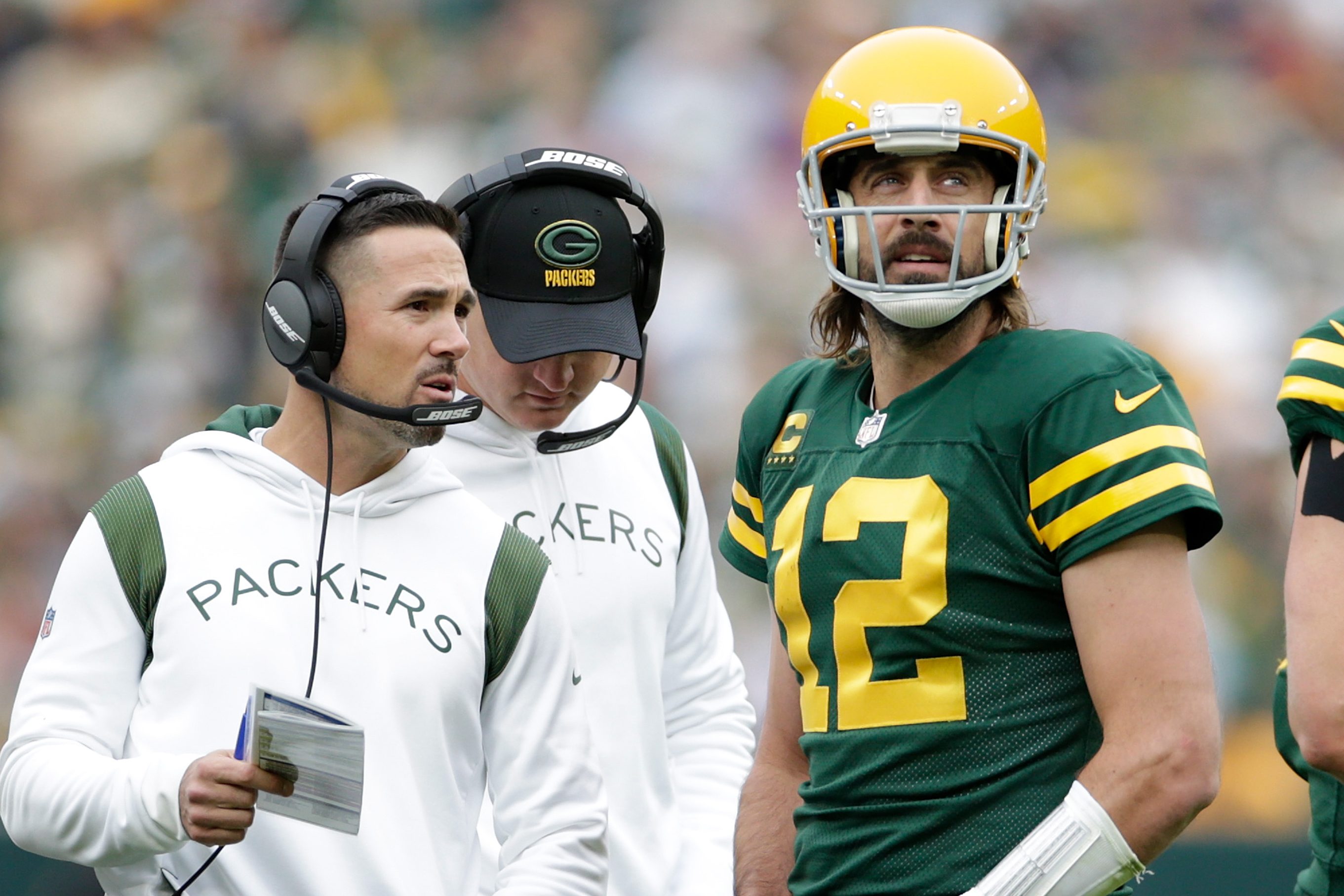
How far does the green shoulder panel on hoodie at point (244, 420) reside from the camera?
291cm

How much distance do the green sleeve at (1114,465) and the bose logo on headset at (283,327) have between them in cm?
115

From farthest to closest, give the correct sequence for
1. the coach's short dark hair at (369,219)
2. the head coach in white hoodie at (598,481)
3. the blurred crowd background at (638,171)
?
the blurred crowd background at (638,171)
the head coach in white hoodie at (598,481)
the coach's short dark hair at (369,219)

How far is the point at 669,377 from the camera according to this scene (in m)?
7.63

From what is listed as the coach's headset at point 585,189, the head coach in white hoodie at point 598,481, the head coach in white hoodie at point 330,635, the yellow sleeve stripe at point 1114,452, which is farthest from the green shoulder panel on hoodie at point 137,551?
the yellow sleeve stripe at point 1114,452

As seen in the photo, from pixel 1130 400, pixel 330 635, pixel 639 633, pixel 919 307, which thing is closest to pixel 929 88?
pixel 919 307

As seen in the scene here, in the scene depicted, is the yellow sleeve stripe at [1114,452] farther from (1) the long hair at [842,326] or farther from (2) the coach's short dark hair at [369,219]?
(2) the coach's short dark hair at [369,219]

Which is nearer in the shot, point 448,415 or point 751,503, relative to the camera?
point 448,415

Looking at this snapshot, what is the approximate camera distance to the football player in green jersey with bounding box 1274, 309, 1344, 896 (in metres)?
2.63

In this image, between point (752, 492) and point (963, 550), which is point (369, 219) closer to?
point (752, 492)

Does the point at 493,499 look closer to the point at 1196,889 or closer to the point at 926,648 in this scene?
the point at 926,648

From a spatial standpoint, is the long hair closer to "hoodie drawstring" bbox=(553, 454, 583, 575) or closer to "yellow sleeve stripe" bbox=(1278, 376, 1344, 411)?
"yellow sleeve stripe" bbox=(1278, 376, 1344, 411)

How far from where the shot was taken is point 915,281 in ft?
8.89

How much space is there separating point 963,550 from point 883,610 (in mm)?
154

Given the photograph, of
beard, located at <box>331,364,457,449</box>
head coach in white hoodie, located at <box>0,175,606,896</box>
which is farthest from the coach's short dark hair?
beard, located at <box>331,364,457,449</box>
